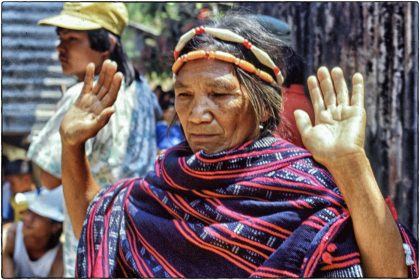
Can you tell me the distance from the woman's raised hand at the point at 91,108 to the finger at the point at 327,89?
822mm

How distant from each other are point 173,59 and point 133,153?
4.43 ft

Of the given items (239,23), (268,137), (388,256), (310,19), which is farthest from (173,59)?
(310,19)

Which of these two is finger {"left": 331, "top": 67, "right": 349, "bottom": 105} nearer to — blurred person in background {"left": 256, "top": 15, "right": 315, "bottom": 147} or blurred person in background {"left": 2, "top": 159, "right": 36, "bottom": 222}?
blurred person in background {"left": 256, "top": 15, "right": 315, "bottom": 147}

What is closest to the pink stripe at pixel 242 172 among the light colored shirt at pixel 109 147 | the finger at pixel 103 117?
the finger at pixel 103 117

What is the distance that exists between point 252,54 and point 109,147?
1.53m

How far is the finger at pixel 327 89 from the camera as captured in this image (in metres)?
2.35

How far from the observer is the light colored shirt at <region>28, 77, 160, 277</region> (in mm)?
3783

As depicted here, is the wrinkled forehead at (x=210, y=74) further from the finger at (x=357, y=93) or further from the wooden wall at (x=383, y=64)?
the wooden wall at (x=383, y=64)

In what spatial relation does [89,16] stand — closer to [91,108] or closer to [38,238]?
[91,108]

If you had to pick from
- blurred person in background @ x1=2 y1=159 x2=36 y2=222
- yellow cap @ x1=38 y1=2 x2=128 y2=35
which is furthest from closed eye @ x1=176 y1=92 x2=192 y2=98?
blurred person in background @ x1=2 y1=159 x2=36 y2=222

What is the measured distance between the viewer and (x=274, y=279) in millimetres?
2195

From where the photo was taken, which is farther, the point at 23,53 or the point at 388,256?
the point at 23,53

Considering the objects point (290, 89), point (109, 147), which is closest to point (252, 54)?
point (290, 89)

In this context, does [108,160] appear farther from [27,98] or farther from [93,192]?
[27,98]
